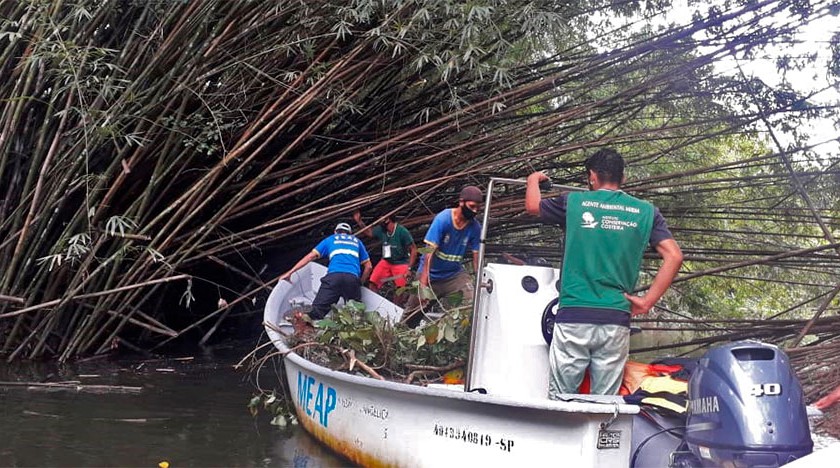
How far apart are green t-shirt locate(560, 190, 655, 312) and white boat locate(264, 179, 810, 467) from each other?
0.44 meters

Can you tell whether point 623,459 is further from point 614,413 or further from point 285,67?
point 285,67

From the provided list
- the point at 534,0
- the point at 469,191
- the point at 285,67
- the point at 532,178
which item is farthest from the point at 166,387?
the point at 532,178

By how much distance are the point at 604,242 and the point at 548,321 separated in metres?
0.66

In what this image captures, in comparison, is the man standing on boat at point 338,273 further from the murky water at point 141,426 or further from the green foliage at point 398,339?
the green foliage at point 398,339

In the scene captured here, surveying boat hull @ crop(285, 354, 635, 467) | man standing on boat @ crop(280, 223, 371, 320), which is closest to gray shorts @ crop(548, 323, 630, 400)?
boat hull @ crop(285, 354, 635, 467)

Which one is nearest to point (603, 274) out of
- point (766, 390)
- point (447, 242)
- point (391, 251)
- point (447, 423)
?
point (766, 390)

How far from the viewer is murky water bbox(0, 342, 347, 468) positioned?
18.2ft

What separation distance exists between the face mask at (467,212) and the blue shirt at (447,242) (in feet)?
0.34

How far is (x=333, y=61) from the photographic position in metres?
7.75

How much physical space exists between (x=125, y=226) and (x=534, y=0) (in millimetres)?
3864

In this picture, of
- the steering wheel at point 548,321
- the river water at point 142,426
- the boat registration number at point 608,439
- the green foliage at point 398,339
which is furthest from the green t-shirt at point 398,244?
the boat registration number at point 608,439

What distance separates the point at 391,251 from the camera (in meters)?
8.45

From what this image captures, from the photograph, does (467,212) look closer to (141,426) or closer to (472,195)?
(472,195)

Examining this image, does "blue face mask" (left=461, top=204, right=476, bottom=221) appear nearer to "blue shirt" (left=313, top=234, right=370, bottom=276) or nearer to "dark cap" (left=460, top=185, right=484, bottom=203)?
"dark cap" (left=460, top=185, right=484, bottom=203)
